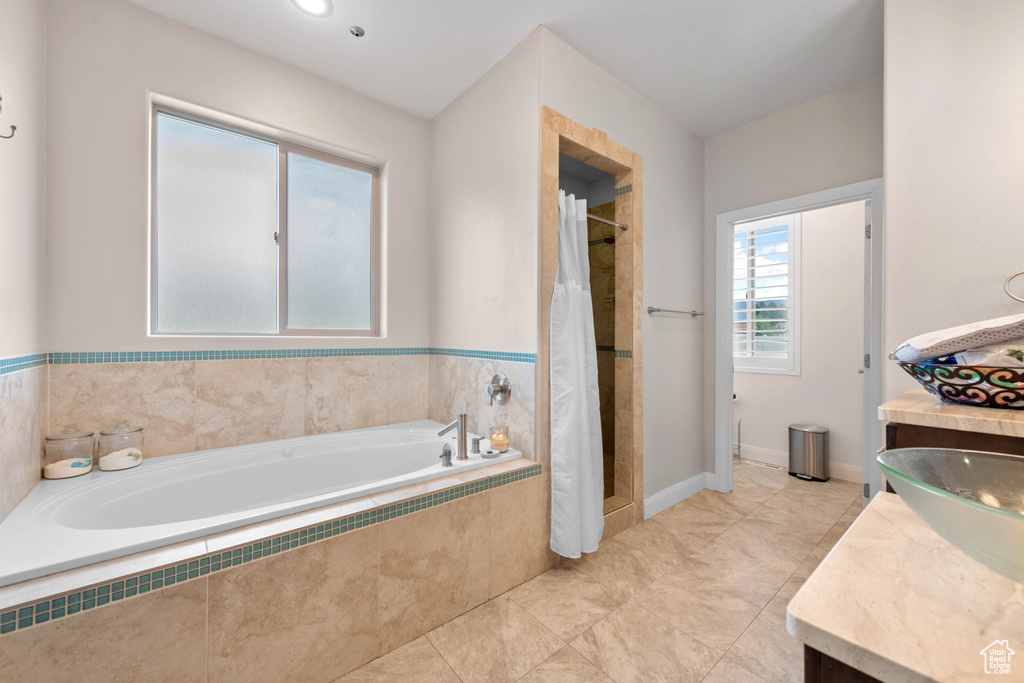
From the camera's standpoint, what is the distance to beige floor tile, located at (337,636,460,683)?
1.39 metres

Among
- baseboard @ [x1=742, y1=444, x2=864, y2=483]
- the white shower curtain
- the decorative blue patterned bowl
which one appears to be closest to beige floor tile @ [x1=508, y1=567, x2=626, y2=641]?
the white shower curtain

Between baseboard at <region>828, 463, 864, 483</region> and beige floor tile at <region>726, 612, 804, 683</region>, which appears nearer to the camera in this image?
beige floor tile at <region>726, 612, 804, 683</region>

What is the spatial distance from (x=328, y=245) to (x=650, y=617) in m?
2.51

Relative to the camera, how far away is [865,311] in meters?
2.42

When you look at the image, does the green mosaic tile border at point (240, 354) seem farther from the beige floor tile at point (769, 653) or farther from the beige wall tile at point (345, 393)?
the beige floor tile at point (769, 653)

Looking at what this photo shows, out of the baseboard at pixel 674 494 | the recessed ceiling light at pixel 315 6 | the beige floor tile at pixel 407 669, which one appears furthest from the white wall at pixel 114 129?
the baseboard at pixel 674 494

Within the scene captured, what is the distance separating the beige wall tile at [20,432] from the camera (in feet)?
4.45

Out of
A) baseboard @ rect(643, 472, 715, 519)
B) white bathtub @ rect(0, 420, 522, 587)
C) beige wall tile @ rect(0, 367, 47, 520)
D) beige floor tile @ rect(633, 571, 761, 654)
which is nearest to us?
white bathtub @ rect(0, 420, 522, 587)

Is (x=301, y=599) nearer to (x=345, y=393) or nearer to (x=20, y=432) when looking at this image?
(x=20, y=432)

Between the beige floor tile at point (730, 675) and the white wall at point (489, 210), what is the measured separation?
1.34 metres

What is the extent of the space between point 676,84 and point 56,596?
323 centimetres

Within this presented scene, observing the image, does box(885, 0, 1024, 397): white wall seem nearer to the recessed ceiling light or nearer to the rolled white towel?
the rolled white towel

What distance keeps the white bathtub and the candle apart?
0.21 ft

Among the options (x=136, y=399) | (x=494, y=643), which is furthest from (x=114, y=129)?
(x=494, y=643)
